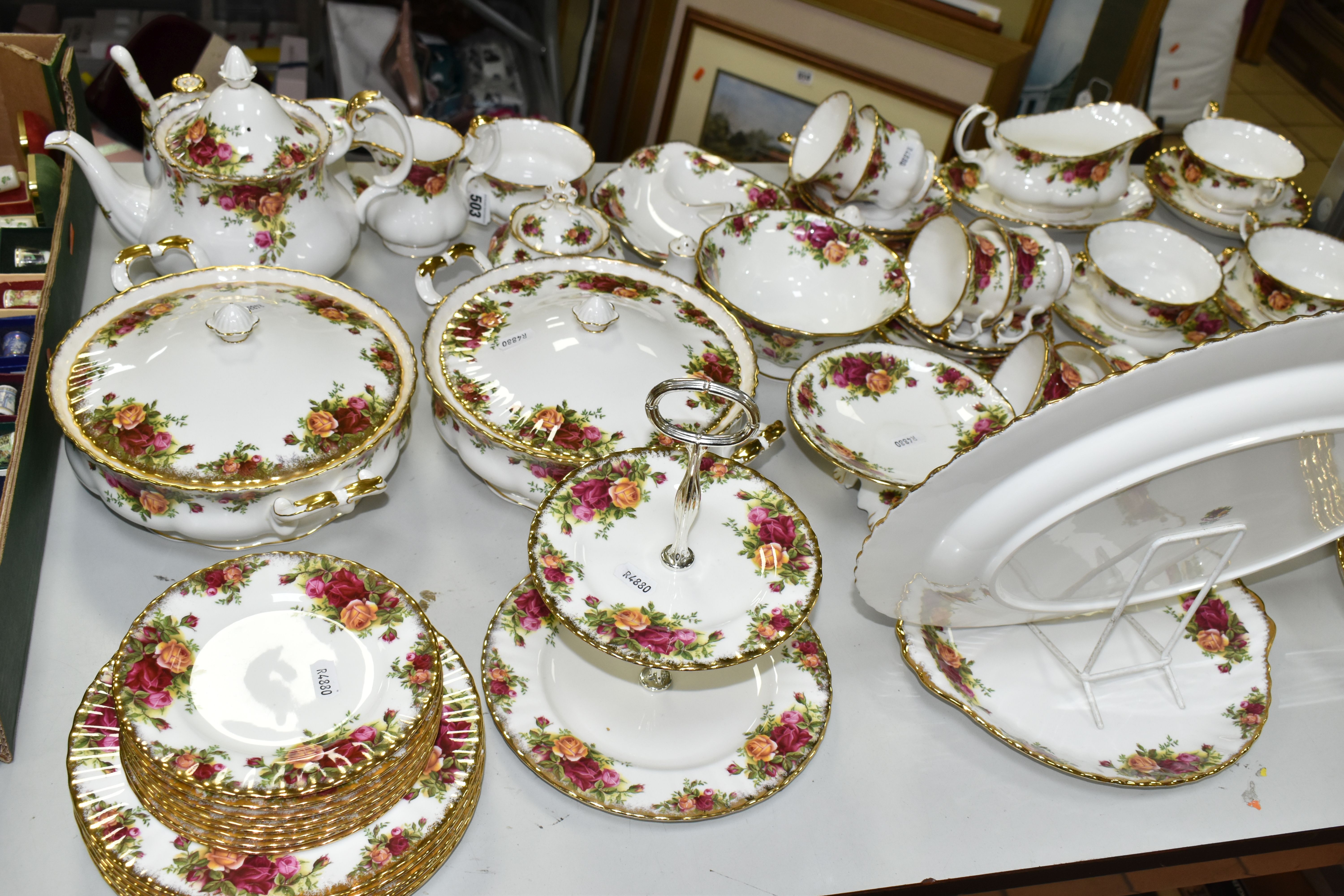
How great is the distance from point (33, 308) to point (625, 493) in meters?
0.77

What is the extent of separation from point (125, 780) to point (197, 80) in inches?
35.3

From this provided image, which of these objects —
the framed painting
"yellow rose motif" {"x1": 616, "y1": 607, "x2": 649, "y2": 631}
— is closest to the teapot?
"yellow rose motif" {"x1": 616, "y1": 607, "x2": 649, "y2": 631}

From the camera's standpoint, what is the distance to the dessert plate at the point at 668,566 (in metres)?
0.84

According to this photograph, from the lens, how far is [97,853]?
80 cm

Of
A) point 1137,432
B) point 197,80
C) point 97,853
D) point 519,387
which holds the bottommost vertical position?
point 97,853

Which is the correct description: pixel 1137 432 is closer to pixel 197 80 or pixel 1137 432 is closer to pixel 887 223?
pixel 887 223

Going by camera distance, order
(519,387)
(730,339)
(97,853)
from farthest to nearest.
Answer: (730,339), (519,387), (97,853)

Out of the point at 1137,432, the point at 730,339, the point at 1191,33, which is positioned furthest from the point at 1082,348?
the point at 1191,33

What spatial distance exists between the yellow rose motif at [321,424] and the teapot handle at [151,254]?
295 mm

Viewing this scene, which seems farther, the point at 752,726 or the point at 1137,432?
the point at 752,726

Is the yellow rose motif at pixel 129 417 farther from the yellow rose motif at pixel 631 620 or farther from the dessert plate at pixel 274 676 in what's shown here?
the yellow rose motif at pixel 631 620

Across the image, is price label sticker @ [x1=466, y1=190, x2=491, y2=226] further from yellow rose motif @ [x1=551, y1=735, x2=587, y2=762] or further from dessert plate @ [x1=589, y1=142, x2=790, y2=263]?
yellow rose motif @ [x1=551, y1=735, x2=587, y2=762]

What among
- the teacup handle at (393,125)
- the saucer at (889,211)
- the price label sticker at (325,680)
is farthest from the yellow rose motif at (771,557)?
the saucer at (889,211)

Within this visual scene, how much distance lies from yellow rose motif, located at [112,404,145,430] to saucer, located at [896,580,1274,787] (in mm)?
768
